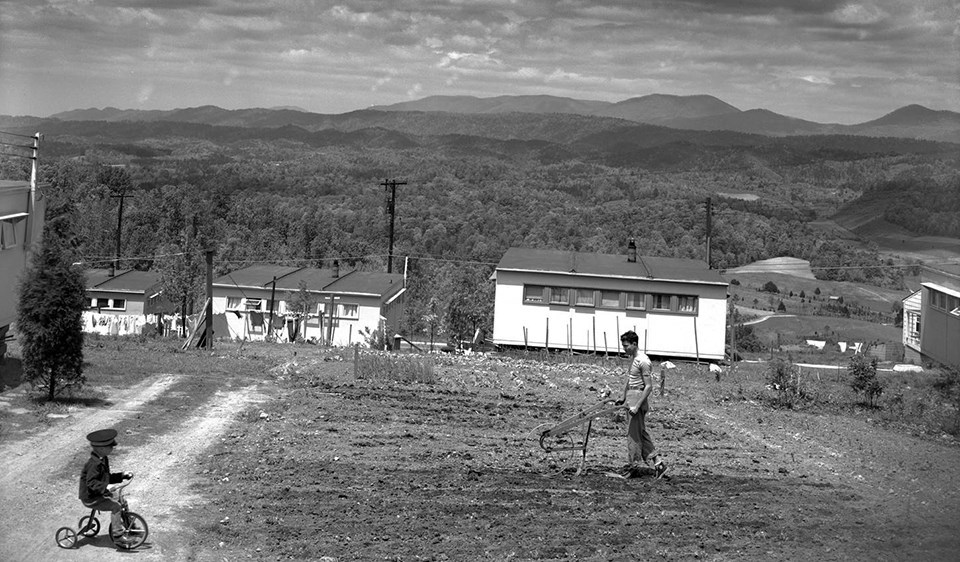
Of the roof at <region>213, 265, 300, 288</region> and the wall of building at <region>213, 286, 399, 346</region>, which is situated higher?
the roof at <region>213, 265, 300, 288</region>

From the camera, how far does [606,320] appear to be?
31.5m

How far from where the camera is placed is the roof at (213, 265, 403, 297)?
39.7 metres

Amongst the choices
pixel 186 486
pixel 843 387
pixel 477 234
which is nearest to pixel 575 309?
pixel 843 387

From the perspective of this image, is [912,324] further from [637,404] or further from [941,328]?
[637,404]

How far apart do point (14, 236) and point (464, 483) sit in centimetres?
984

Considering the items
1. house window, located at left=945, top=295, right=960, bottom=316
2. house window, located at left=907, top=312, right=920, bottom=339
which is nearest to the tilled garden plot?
house window, located at left=945, top=295, right=960, bottom=316

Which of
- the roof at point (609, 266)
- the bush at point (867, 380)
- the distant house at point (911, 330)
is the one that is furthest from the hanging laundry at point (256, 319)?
the bush at point (867, 380)

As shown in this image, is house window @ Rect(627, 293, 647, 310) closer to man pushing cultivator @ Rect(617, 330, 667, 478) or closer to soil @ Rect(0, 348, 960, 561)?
soil @ Rect(0, 348, 960, 561)

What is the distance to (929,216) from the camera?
8.85 meters

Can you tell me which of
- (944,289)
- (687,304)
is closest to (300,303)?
(687,304)

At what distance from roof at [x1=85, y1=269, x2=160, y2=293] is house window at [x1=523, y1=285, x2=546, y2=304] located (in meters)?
21.8

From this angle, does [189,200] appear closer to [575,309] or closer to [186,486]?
[575,309]

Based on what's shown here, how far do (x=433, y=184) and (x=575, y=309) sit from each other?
247ft

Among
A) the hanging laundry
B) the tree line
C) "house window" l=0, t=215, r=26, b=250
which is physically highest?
the tree line
